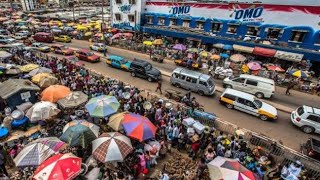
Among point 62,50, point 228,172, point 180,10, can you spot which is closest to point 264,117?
point 228,172

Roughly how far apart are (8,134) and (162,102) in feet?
35.8

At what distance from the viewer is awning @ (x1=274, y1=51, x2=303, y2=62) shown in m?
27.8

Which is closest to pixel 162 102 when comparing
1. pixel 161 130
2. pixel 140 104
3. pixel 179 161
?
pixel 140 104

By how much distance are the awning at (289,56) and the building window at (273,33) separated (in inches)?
153

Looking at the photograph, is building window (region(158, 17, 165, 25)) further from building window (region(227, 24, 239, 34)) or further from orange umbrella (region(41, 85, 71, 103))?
orange umbrella (region(41, 85, 71, 103))

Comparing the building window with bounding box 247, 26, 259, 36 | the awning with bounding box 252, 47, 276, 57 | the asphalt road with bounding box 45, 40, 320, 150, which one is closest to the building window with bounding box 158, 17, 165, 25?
the building window with bounding box 247, 26, 259, 36

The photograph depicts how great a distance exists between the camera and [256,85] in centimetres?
2102

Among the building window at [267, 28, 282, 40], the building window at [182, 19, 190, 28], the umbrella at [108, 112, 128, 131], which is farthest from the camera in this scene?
the building window at [182, 19, 190, 28]

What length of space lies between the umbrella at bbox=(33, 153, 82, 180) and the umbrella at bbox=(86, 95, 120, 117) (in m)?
4.71

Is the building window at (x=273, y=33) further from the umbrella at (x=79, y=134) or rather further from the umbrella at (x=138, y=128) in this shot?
the umbrella at (x=79, y=134)

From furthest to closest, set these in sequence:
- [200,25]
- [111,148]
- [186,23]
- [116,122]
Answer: [186,23]
[200,25]
[116,122]
[111,148]

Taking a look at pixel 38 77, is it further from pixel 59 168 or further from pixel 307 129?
pixel 307 129

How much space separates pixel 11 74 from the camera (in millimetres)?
21234

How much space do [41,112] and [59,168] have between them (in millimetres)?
6554
